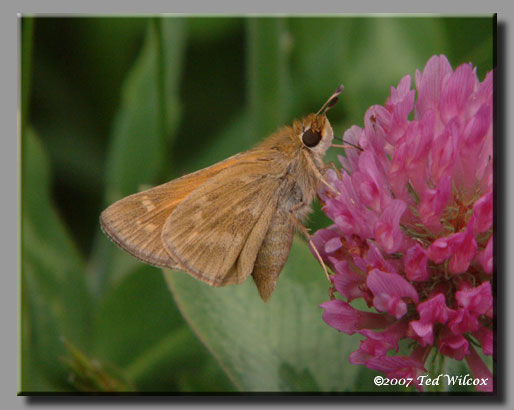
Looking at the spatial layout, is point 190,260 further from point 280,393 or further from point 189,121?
point 189,121

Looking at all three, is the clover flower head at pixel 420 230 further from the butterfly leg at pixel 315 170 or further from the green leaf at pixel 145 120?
the green leaf at pixel 145 120

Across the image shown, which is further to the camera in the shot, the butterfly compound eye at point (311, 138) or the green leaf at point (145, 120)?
the green leaf at point (145, 120)

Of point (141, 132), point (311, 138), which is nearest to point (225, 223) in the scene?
point (311, 138)

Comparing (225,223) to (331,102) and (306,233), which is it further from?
(331,102)

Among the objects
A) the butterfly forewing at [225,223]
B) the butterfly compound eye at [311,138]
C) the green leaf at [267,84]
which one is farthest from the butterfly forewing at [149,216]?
the green leaf at [267,84]

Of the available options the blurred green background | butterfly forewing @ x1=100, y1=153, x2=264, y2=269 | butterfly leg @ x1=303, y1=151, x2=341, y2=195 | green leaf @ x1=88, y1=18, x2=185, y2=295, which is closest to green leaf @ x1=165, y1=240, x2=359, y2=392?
the blurred green background

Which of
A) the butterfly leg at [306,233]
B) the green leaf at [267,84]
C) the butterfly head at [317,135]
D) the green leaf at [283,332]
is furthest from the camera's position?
the green leaf at [267,84]

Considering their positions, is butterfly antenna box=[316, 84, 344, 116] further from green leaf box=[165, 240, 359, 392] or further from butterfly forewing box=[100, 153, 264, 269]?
green leaf box=[165, 240, 359, 392]

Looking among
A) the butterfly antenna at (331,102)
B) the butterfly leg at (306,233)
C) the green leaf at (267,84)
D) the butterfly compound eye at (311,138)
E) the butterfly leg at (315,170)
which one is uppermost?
the green leaf at (267,84)
